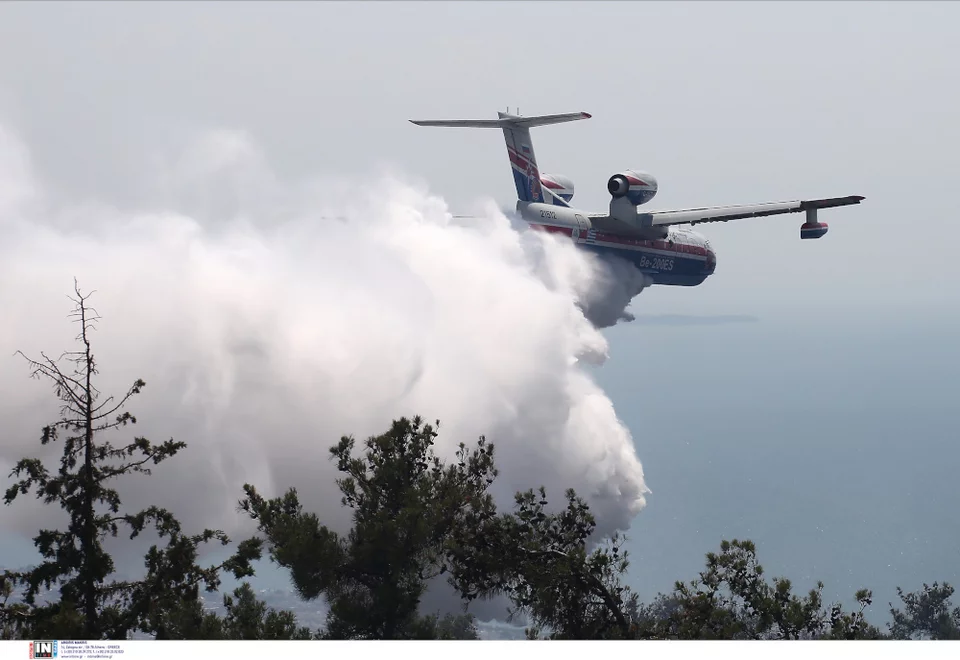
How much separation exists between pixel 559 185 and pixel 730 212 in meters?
8.03

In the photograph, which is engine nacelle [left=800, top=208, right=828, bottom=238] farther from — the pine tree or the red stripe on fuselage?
the pine tree

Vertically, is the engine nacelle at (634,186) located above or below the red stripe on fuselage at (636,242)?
above

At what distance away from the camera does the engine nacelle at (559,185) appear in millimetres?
47156

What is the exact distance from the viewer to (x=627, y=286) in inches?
1875

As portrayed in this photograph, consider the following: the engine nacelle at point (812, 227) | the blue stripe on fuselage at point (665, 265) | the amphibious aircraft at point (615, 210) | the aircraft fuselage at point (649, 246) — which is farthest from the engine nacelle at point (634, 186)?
the engine nacelle at point (812, 227)

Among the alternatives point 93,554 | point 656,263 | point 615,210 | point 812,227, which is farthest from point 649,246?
point 93,554

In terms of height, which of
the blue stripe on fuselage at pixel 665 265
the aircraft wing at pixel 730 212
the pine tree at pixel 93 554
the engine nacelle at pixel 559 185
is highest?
the engine nacelle at pixel 559 185

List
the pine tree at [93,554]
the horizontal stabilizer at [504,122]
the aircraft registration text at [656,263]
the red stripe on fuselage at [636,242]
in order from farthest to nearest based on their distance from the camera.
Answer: the aircraft registration text at [656,263] < the red stripe on fuselage at [636,242] < the horizontal stabilizer at [504,122] < the pine tree at [93,554]

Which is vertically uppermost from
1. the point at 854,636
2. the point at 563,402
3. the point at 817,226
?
the point at 817,226

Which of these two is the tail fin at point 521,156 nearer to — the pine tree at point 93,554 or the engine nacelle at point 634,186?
the engine nacelle at point 634,186
